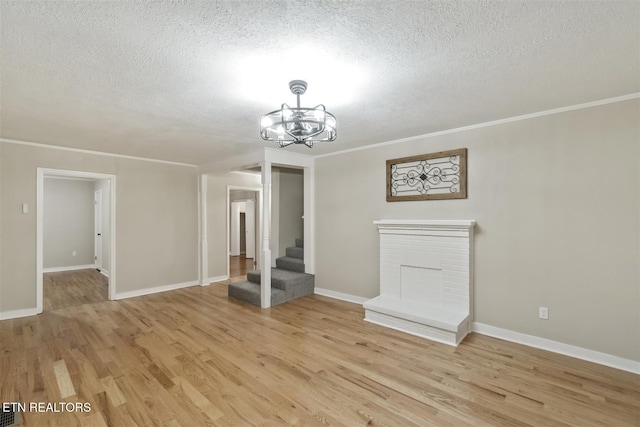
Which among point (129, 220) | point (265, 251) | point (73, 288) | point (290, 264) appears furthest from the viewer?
point (73, 288)

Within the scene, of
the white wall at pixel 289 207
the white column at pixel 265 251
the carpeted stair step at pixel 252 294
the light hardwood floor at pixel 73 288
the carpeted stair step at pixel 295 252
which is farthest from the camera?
the white wall at pixel 289 207

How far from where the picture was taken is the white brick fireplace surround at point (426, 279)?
3332 mm

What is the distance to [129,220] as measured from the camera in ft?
16.7

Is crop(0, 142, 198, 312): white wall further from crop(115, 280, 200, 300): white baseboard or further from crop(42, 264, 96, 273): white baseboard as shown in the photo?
crop(42, 264, 96, 273): white baseboard

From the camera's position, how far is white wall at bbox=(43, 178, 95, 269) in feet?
23.6

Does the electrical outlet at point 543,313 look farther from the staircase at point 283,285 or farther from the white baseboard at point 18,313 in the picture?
the white baseboard at point 18,313

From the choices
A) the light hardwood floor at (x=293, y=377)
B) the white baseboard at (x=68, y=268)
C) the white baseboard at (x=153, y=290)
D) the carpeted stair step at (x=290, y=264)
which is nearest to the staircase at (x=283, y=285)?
the carpeted stair step at (x=290, y=264)

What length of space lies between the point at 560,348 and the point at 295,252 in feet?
13.5

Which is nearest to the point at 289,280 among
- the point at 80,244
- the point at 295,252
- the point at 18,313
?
the point at 295,252

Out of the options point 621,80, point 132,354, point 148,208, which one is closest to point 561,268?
point 621,80

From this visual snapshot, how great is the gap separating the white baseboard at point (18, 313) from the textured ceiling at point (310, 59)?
2.60 metres

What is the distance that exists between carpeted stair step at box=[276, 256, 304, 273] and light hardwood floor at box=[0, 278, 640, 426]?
1.60 metres

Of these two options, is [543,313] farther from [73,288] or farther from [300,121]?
[73,288]

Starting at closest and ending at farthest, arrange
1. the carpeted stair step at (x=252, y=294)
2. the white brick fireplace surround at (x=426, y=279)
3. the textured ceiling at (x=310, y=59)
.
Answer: the textured ceiling at (x=310, y=59) < the white brick fireplace surround at (x=426, y=279) < the carpeted stair step at (x=252, y=294)
